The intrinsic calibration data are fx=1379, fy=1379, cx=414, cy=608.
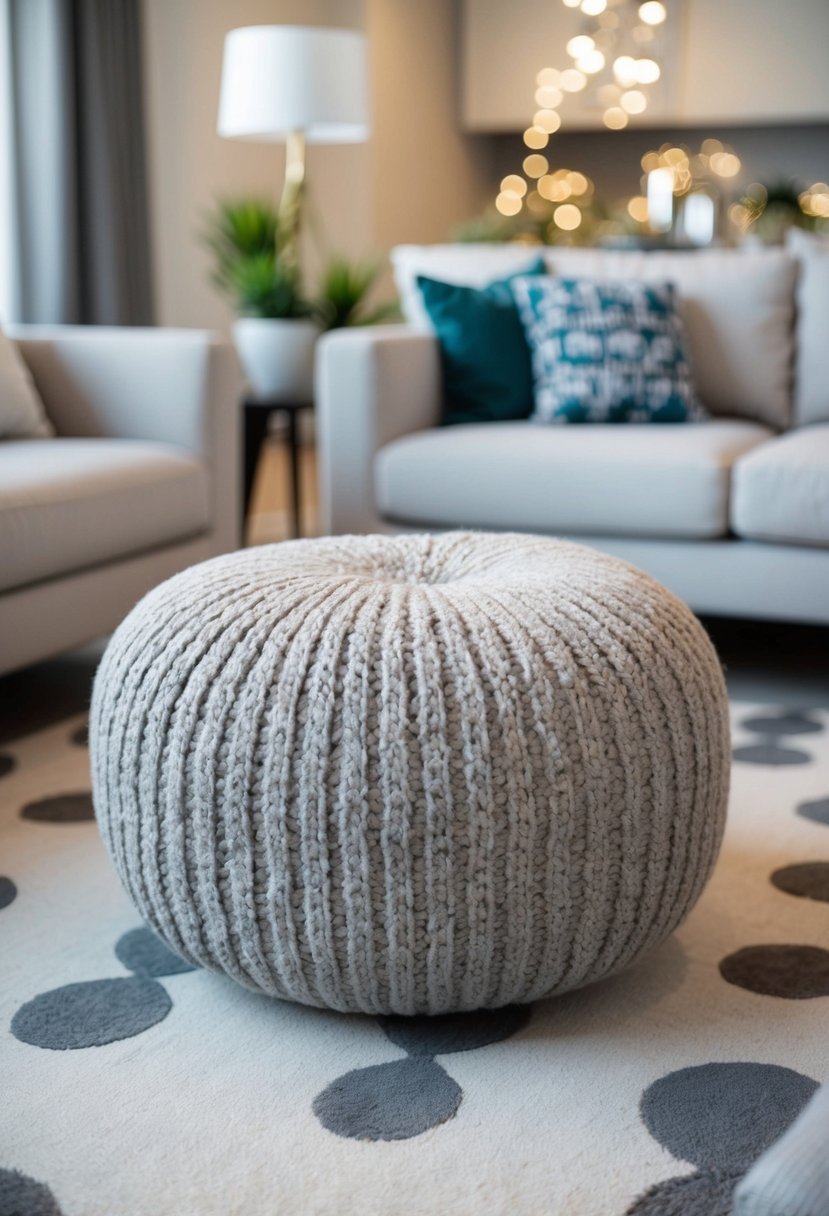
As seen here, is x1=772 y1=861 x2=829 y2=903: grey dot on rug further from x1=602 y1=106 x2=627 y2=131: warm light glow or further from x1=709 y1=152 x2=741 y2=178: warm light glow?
x1=709 y1=152 x2=741 y2=178: warm light glow

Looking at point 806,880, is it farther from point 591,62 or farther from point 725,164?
point 725,164

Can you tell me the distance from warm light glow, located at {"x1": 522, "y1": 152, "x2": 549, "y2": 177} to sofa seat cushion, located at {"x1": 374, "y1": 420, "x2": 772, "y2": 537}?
440 cm

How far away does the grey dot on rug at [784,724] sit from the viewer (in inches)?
90.5

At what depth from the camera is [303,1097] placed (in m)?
1.22

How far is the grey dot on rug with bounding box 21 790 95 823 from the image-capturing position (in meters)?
1.91

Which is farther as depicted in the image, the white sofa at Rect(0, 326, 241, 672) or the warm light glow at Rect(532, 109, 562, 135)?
the warm light glow at Rect(532, 109, 562, 135)

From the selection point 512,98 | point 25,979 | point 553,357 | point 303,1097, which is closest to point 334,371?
point 553,357

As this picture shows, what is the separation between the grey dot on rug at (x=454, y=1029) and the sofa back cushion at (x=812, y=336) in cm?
192

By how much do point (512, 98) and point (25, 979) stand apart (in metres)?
5.64

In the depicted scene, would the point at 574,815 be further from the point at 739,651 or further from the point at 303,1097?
the point at 739,651

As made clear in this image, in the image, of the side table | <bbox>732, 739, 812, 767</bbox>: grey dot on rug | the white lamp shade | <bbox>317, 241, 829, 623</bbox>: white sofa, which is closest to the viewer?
<bbox>732, 739, 812, 767</bbox>: grey dot on rug

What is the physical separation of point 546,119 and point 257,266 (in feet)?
10.9

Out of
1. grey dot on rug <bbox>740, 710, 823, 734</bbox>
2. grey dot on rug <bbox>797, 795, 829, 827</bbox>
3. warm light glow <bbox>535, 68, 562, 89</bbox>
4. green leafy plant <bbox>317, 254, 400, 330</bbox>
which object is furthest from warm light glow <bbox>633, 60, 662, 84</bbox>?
grey dot on rug <bbox>797, 795, 829, 827</bbox>

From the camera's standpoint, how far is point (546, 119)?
627 centimetres
